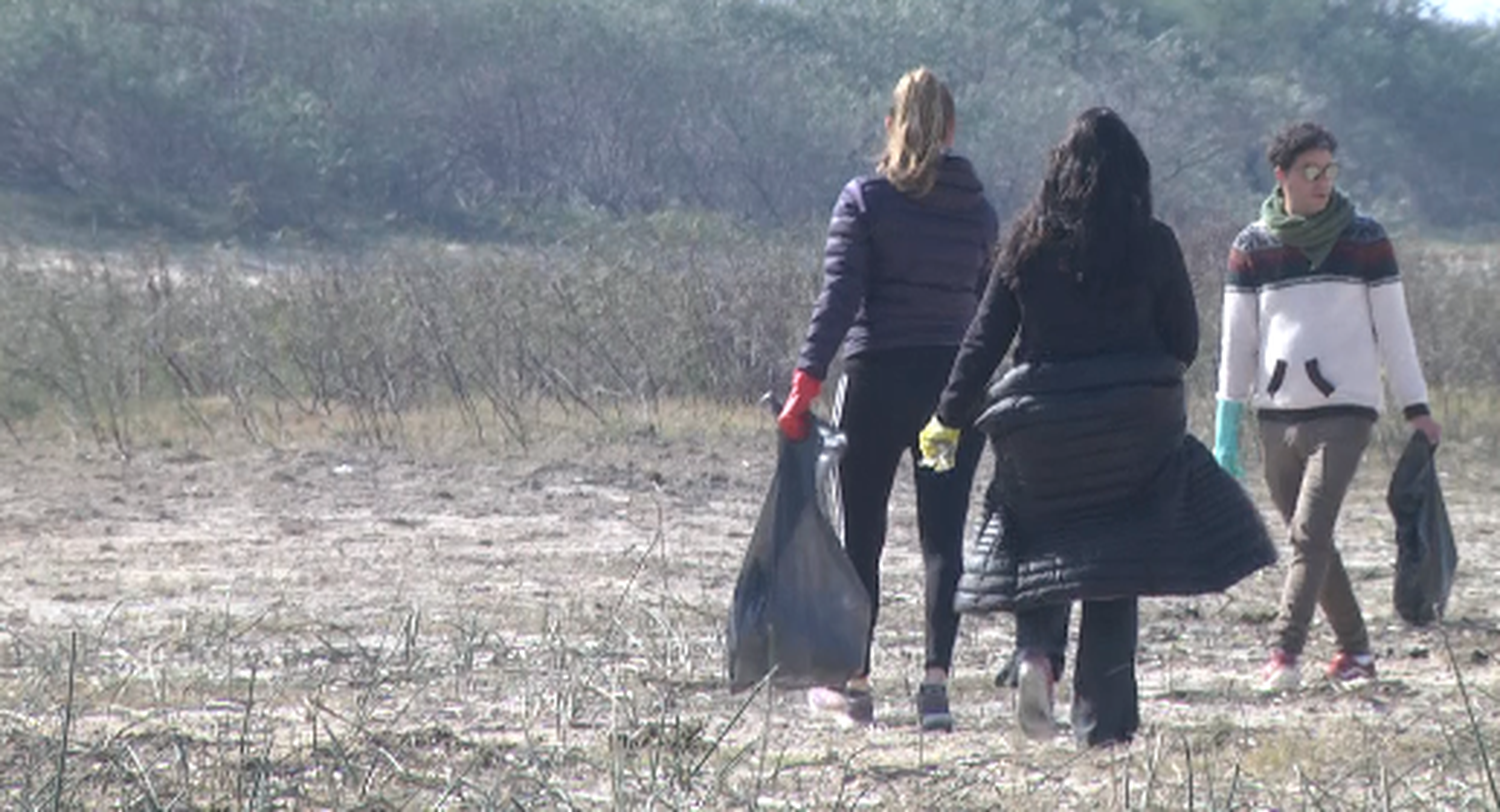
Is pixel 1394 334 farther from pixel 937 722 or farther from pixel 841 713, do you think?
pixel 841 713

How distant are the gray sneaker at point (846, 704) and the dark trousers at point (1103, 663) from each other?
58 cm

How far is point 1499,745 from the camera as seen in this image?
16.5 ft

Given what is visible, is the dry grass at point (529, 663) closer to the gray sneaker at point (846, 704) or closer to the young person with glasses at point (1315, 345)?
the gray sneaker at point (846, 704)

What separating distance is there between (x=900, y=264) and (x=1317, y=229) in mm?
1296

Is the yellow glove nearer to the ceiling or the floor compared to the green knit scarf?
nearer to the floor

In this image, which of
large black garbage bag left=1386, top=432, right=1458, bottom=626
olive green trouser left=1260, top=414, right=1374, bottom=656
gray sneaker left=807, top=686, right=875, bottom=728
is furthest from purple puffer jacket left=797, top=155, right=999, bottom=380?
large black garbage bag left=1386, top=432, right=1458, bottom=626

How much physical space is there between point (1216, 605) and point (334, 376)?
23.3 ft

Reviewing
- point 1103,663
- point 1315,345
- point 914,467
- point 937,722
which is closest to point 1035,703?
point 1103,663

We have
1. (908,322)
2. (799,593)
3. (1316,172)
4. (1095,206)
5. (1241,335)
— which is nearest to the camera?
(1095,206)

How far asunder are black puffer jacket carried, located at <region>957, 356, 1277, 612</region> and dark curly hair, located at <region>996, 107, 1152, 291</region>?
8.3 inches

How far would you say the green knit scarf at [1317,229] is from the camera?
670 cm

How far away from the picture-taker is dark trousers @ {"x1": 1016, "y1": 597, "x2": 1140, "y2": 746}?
18.3ft

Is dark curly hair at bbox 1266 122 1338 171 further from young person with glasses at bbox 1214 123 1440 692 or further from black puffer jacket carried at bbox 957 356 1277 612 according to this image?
black puffer jacket carried at bbox 957 356 1277 612

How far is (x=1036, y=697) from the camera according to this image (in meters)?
5.59
